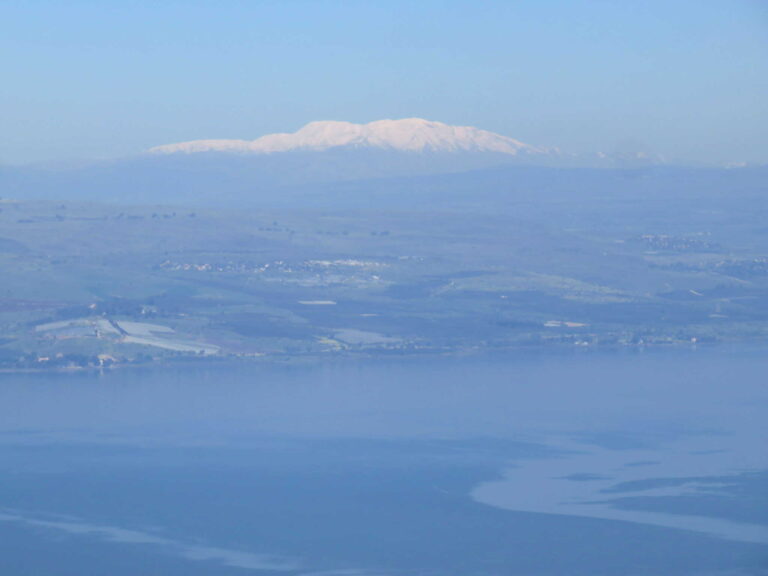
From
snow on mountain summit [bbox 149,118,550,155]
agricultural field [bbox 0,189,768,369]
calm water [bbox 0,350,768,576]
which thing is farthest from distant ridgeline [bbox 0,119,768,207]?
calm water [bbox 0,350,768,576]

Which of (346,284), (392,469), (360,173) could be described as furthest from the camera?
(360,173)

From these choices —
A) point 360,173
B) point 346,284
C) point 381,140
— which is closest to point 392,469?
point 346,284

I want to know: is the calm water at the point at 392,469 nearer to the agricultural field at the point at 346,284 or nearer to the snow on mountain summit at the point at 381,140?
the agricultural field at the point at 346,284

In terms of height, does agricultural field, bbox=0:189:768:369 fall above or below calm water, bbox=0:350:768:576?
above

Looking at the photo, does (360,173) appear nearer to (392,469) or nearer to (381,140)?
(381,140)

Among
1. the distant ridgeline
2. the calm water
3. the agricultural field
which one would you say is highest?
the distant ridgeline

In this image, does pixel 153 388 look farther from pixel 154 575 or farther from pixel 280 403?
pixel 154 575

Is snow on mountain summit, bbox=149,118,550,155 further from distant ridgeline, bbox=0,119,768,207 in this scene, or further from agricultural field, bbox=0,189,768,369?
agricultural field, bbox=0,189,768,369

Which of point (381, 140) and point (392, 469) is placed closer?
point (392, 469)
